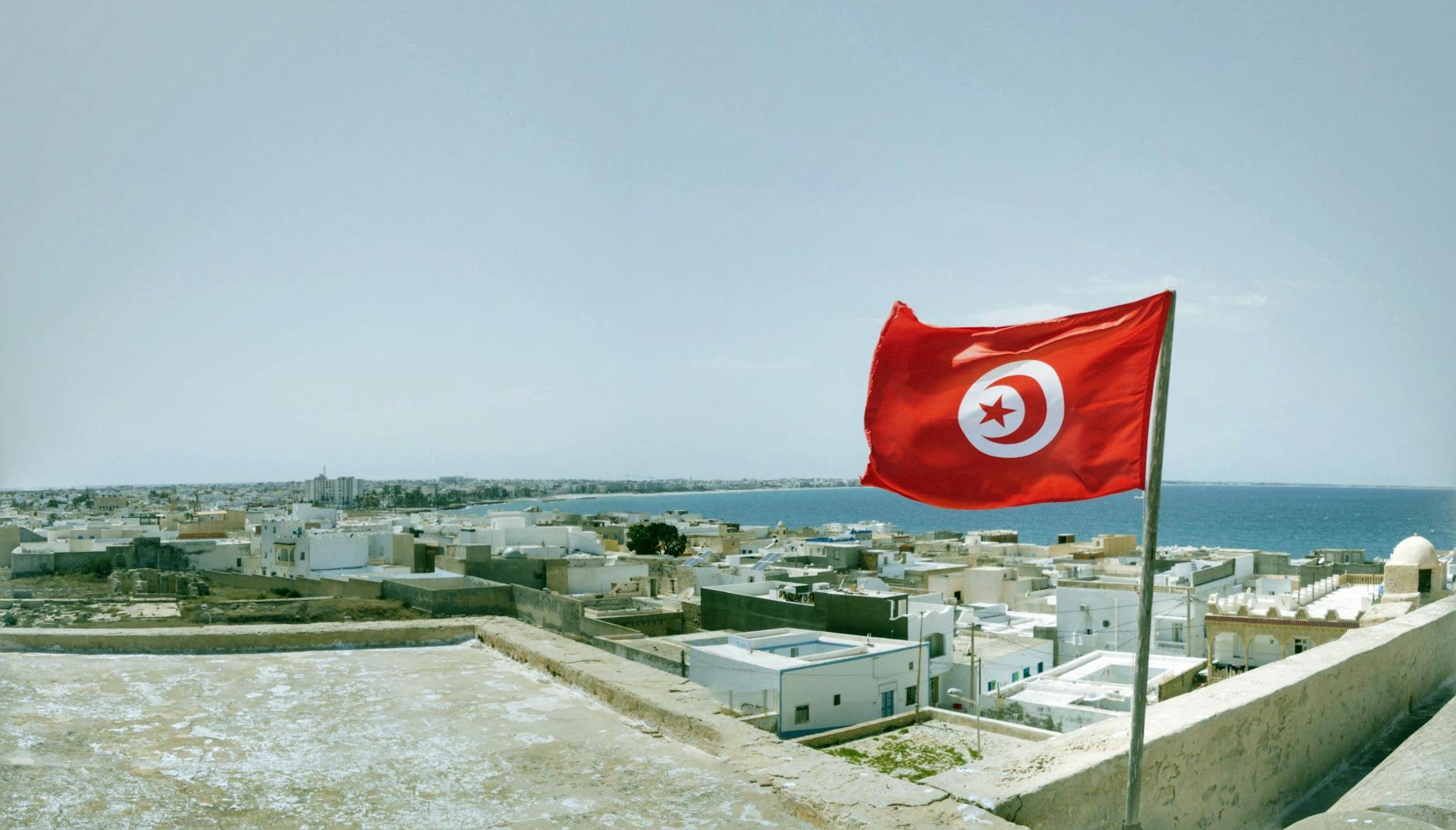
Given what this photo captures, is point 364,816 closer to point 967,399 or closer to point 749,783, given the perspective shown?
point 749,783

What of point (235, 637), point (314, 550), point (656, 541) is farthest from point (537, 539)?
point (235, 637)

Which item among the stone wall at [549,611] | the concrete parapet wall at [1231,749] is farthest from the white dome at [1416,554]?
the stone wall at [549,611]

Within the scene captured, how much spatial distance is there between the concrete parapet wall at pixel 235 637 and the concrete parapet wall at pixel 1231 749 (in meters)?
4.48

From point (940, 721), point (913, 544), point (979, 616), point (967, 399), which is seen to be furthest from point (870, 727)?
point (913, 544)

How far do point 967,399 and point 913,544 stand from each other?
63.4 m

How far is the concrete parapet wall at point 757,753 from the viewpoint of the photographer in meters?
3.26

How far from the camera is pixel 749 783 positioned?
3744mm

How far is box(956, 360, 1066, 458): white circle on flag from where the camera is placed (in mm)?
4000

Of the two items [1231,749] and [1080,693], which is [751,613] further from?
[1231,749]

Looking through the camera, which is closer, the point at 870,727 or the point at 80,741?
the point at 80,741

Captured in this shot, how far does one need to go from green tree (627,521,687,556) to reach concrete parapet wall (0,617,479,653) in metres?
56.2

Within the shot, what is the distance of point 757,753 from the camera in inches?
160

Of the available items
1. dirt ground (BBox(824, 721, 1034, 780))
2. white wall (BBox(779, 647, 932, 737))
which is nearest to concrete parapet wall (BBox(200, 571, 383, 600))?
white wall (BBox(779, 647, 932, 737))

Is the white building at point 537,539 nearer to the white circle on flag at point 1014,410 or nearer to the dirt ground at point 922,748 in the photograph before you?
the dirt ground at point 922,748
